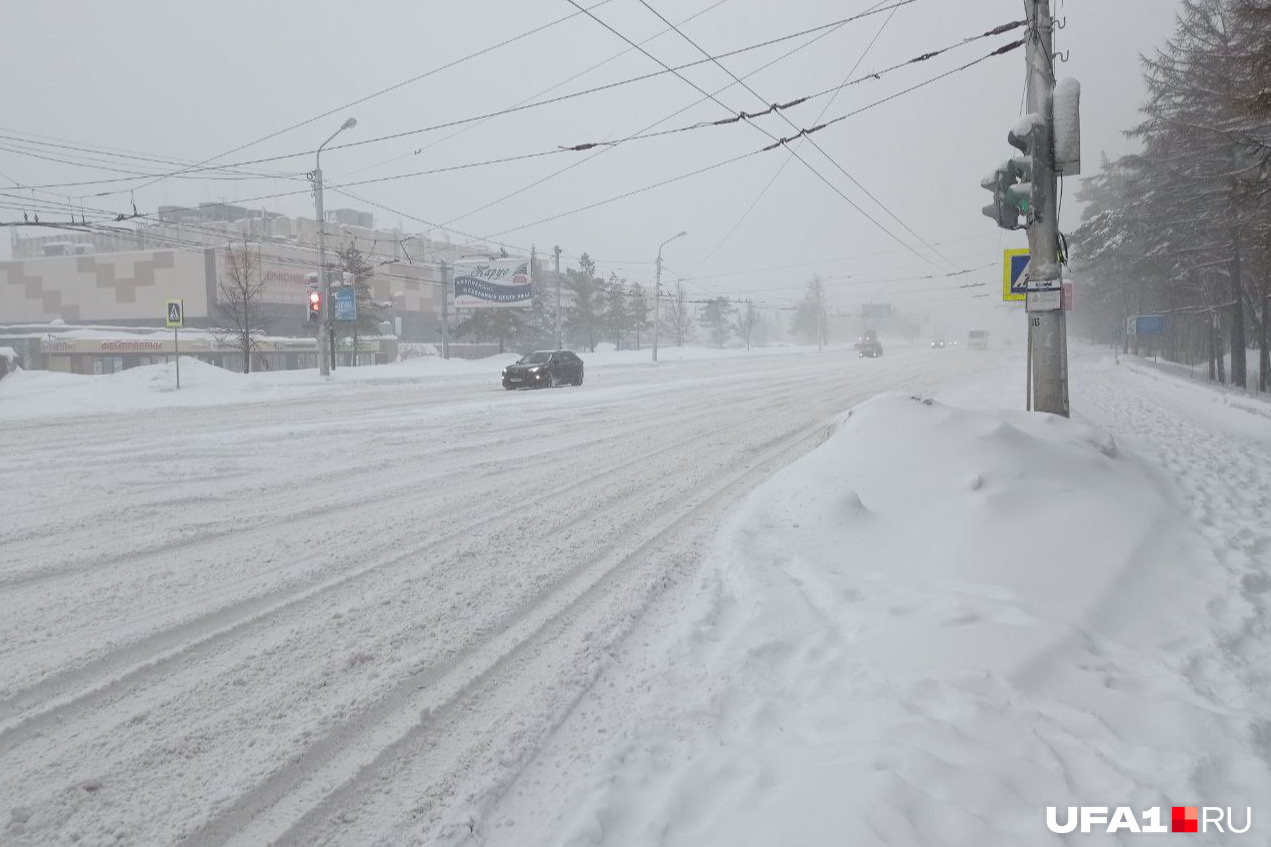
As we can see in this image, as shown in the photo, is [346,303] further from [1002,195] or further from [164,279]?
[164,279]

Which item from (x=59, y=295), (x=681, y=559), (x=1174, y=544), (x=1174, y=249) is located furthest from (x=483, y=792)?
(x=59, y=295)

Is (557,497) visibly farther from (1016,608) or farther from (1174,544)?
(1174,544)

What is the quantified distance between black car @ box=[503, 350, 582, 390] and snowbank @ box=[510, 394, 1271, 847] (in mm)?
19648

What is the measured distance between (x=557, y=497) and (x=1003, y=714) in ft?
17.8

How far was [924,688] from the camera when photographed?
3459mm

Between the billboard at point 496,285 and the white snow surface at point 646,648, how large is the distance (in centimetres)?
4247

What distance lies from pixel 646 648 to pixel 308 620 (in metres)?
2.17

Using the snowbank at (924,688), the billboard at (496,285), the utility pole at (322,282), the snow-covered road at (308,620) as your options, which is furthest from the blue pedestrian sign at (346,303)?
the snowbank at (924,688)

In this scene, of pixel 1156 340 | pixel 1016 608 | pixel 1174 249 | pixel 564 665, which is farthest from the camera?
pixel 1156 340

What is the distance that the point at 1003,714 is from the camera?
324cm

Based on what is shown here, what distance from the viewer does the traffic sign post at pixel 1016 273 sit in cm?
1028

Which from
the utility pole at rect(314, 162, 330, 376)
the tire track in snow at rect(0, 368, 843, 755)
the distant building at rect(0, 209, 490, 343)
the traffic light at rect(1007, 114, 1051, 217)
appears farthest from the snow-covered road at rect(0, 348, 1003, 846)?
the distant building at rect(0, 209, 490, 343)

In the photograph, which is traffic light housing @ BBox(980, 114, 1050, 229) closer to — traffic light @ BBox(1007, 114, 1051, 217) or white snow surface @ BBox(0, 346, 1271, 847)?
traffic light @ BBox(1007, 114, 1051, 217)

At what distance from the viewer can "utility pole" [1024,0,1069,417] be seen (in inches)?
372
